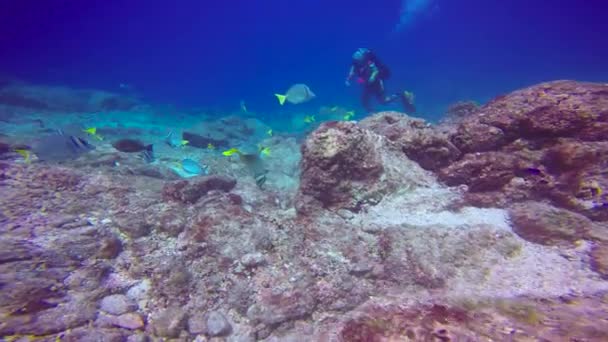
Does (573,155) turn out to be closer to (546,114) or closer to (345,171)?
(546,114)

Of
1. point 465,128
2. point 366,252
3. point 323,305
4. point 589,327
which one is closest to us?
point 589,327

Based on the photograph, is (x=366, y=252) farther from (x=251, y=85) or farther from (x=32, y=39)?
(x=251, y=85)

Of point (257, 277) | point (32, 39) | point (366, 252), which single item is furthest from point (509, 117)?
point (32, 39)

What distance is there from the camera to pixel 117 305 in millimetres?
3219

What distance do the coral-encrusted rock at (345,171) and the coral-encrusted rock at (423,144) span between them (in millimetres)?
415

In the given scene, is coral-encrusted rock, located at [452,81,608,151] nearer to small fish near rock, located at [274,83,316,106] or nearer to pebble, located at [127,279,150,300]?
pebble, located at [127,279,150,300]

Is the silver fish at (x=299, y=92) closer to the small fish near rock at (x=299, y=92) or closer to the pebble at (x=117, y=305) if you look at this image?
the small fish near rock at (x=299, y=92)

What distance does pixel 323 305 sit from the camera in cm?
338

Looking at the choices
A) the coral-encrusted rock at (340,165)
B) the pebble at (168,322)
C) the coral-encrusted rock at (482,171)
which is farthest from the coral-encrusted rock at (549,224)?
the pebble at (168,322)

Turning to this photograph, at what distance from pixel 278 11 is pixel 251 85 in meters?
24.3

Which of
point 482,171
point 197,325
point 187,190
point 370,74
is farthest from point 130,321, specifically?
point 370,74

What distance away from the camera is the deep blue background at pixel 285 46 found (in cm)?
3950

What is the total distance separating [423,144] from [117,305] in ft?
15.1

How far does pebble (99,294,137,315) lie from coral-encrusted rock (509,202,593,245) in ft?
15.2
